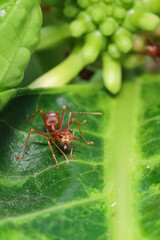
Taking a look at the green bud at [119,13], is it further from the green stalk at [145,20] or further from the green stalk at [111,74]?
the green stalk at [111,74]

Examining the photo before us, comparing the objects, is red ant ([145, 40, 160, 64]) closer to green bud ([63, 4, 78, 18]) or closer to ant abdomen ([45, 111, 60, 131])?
green bud ([63, 4, 78, 18])

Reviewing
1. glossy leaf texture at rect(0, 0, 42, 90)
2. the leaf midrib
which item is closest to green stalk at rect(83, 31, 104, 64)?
the leaf midrib

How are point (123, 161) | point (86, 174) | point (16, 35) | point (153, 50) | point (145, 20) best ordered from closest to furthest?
1. point (16, 35)
2. point (86, 174)
3. point (123, 161)
4. point (145, 20)
5. point (153, 50)

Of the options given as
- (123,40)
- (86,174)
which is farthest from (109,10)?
(86,174)

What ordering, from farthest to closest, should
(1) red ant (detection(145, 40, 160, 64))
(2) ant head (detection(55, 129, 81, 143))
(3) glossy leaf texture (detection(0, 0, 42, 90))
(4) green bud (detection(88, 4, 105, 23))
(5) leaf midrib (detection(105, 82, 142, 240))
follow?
(1) red ant (detection(145, 40, 160, 64))
(4) green bud (detection(88, 4, 105, 23))
(2) ant head (detection(55, 129, 81, 143))
(5) leaf midrib (detection(105, 82, 142, 240))
(3) glossy leaf texture (detection(0, 0, 42, 90))

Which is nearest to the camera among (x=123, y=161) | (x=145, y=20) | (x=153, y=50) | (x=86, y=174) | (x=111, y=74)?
(x=86, y=174)

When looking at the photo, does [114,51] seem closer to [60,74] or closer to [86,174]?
[60,74]

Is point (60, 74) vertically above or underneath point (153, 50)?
above
